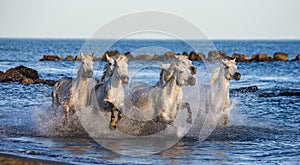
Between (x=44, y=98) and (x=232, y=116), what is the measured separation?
25.4ft

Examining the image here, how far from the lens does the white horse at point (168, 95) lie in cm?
1227

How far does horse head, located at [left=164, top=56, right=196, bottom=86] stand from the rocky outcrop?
1537 cm

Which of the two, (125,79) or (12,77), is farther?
(12,77)

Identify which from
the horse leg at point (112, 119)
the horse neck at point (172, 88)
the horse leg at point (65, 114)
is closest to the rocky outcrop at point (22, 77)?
the horse leg at point (65, 114)

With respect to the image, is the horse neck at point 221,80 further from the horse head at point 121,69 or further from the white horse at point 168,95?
the horse head at point 121,69

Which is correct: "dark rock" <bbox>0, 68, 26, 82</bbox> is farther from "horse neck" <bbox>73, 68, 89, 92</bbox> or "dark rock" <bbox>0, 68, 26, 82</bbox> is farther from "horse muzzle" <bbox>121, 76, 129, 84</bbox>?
"horse muzzle" <bbox>121, 76, 129, 84</bbox>

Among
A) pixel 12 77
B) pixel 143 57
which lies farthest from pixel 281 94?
pixel 143 57

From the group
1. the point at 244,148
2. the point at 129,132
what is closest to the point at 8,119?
the point at 129,132

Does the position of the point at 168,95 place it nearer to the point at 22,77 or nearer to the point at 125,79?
the point at 125,79

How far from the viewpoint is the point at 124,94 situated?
41.4 ft

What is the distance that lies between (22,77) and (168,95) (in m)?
17.4

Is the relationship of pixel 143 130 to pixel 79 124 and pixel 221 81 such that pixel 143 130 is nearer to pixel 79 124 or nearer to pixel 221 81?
pixel 79 124

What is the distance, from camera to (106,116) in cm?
1329

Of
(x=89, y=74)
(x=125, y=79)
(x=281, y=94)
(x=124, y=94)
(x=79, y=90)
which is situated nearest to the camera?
(x=125, y=79)
